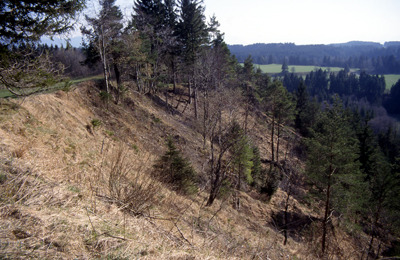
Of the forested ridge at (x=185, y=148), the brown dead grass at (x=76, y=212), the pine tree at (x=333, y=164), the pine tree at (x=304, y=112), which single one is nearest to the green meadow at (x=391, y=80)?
the forested ridge at (x=185, y=148)

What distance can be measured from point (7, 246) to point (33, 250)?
0.25 metres

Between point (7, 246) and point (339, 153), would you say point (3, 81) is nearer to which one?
point (7, 246)

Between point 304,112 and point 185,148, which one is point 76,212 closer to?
point 185,148

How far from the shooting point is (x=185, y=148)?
17891 millimetres

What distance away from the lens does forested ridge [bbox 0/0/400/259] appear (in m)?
4.50

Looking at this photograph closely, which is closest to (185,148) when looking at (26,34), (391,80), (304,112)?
(26,34)

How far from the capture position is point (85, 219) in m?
3.24

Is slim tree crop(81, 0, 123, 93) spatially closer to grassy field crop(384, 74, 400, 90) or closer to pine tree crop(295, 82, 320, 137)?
pine tree crop(295, 82, 320, 137)

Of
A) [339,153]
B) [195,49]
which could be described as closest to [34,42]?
[339,153]

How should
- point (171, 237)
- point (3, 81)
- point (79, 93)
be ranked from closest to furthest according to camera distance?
1. point (171, 237)
2. point (3, 81)
3. point (79, 93)

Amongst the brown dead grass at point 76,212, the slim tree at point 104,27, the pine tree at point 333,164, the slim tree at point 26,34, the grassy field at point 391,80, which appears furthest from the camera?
the grassy field at point 391,80

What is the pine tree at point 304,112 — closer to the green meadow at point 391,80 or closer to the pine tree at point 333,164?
the pine tree at point 333,164

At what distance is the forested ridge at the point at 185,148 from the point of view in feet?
14.8

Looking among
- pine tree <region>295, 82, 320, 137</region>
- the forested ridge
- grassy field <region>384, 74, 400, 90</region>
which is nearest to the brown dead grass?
the forested ridge
